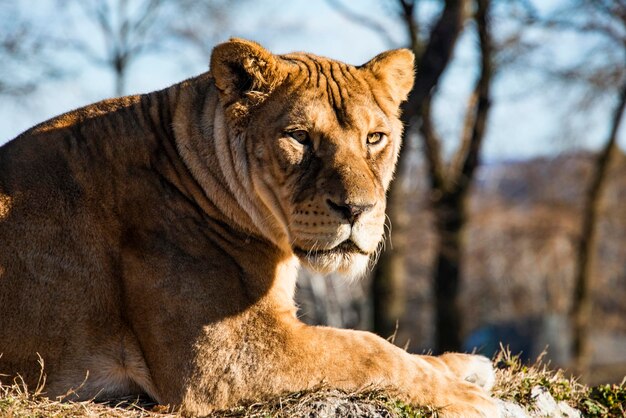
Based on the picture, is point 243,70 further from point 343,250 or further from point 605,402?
point 605,402

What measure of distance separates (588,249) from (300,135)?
58.1 feet

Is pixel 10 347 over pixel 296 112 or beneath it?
beneath

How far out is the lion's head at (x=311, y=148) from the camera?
4746 mm

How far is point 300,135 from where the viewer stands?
504 cm


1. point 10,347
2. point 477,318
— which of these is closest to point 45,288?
point 10,347

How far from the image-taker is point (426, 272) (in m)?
34.5

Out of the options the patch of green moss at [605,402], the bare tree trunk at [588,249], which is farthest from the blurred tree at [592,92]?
the patch of green moss at [605,402]

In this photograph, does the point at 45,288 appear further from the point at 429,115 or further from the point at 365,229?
the point at 429,115

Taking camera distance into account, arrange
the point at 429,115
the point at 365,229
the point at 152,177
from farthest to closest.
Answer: the point at 429,115 < the point at 152,177 < the point at 365,229

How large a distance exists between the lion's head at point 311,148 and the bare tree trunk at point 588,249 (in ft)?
53.4

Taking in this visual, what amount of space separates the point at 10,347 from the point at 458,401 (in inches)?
97.8

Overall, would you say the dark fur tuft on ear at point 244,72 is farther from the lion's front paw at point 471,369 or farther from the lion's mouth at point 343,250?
the lion's front paw at point 471,369

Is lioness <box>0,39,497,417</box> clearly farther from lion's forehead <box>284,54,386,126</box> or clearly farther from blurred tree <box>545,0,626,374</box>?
blurred tree <box>545,0,626,374</box>

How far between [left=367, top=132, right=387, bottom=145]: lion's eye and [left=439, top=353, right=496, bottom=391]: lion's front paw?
4.73ft
